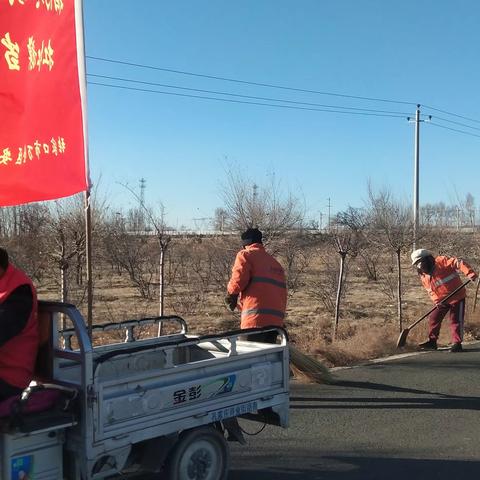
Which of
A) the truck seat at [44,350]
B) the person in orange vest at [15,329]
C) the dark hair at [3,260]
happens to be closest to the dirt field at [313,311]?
the truck seat at [44,350]

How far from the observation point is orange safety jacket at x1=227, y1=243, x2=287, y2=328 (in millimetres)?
6508

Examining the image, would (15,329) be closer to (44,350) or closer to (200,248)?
(44,350)

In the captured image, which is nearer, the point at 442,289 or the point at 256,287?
the point at 256,287

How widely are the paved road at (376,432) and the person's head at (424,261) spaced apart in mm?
1971

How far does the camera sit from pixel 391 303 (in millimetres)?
17750

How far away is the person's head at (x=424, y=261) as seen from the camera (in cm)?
962

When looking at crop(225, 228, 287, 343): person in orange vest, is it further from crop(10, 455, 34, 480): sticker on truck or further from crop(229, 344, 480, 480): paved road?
crop(10, 455, 34, 480): sticker on truck

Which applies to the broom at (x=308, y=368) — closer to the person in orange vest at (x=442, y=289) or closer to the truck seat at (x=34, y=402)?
the person in orange vest at (x=442, y=289)

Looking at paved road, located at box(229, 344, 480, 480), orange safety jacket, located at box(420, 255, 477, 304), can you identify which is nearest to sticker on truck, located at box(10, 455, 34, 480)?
paved road, located at box(229, 344, 480, 480)

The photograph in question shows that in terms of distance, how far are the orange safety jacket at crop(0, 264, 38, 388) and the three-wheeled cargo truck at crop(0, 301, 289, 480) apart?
166mm

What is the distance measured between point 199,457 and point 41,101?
257 cm

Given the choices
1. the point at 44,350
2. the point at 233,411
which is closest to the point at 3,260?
the point at 44,350

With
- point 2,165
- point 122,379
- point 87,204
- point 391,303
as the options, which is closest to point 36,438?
point 122,379

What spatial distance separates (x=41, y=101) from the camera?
4.05 m
